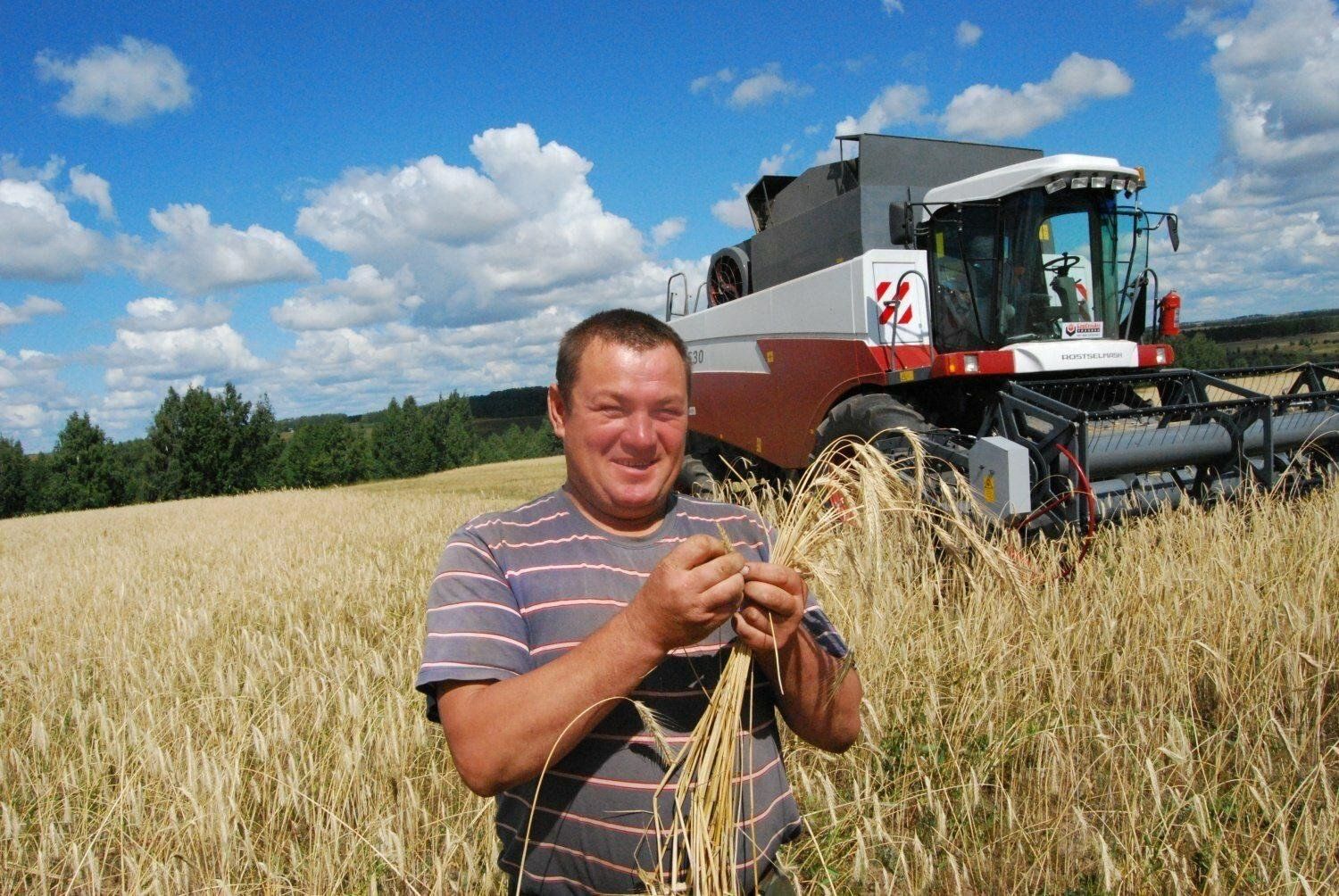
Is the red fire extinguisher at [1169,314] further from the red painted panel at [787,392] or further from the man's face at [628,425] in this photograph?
the man's face at [628,425]

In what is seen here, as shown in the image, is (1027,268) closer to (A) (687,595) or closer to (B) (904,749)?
(B) (904,749)

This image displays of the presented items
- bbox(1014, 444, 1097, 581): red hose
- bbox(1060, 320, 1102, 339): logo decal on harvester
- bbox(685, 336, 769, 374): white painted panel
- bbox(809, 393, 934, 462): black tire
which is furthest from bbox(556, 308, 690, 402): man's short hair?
bbox(685, 336, 769, 374): white painted panel

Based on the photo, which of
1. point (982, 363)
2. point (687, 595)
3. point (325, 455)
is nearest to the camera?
point (687, 595)

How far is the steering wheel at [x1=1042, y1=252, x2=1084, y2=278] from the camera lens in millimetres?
6598

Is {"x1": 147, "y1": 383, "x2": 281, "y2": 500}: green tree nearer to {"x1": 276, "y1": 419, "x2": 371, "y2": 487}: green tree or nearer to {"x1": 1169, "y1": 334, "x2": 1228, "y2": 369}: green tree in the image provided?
{"x1": 276, "y1": 419, "x2": 371, "y2": 487}: green tree

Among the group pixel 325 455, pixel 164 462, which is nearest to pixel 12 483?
pixel 164 462

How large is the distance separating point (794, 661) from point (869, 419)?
5.18 m

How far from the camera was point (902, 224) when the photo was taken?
646 cm

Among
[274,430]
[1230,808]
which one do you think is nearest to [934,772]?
[1230,808]

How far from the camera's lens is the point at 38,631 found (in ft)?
17.1

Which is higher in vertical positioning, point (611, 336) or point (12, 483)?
point (611, 336)

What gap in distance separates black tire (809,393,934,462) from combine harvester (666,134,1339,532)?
0.02 metres

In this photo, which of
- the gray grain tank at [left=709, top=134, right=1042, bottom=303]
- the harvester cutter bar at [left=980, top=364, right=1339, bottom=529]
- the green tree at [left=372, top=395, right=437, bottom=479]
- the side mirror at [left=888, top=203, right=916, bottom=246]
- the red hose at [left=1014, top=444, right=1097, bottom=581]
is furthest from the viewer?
the green tree at [left=372, top=395, right=437, bottom=479]

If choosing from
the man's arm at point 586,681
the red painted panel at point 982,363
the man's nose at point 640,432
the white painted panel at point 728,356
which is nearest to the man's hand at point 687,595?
the man's arm at point 586,681
